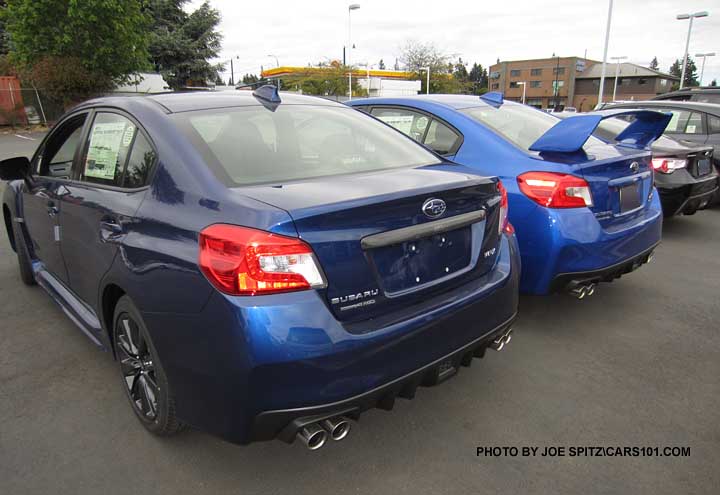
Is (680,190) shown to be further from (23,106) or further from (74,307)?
(23,106)

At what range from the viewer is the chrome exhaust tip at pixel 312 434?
6.08 ft

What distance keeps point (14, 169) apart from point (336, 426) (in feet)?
10.4

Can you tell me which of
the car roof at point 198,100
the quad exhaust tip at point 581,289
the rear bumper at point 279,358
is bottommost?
the quad exhaust tip at point 581,289

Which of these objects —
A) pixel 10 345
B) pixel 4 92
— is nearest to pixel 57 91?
pixel 4 92

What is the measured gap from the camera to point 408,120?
4.33 metres

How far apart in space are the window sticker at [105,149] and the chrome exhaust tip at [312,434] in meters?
1.60

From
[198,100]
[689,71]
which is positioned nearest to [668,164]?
[198,100]

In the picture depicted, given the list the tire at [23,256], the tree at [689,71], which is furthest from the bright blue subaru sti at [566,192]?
the tree at [689,71]

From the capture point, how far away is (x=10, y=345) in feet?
11.2

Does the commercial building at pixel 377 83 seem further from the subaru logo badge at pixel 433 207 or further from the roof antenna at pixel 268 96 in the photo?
the subaru logo badge at pixel 433 207

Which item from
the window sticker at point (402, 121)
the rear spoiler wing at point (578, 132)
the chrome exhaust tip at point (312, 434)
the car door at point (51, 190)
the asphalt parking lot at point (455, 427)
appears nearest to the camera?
the chrome exhaust tip at point (312, 434)

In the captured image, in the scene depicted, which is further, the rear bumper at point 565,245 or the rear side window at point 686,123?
the rear side window at point 686,123

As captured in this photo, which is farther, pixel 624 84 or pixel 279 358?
pixel 624 84

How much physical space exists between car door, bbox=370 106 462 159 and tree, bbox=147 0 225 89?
34084mm
